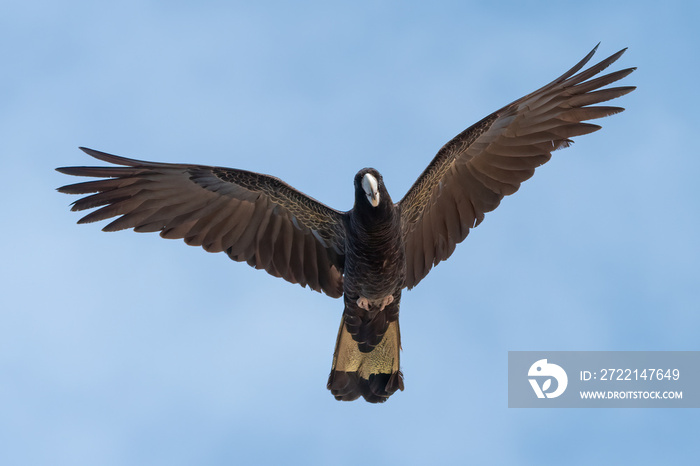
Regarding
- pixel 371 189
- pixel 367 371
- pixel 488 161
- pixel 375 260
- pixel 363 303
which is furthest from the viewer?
pixel 367 371

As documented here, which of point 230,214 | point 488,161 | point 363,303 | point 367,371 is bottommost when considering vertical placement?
point 367,371

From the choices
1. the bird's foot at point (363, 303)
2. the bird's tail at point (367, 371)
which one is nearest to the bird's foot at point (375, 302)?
the bird's foot at point (363, 303)

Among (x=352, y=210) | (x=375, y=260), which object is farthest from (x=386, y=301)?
(x=352, y=210)

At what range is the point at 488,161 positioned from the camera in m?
11.6

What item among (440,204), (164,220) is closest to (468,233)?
(440,204)

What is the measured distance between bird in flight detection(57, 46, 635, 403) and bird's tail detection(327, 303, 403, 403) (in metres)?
0.01

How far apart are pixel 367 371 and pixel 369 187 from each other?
2825 millimetres

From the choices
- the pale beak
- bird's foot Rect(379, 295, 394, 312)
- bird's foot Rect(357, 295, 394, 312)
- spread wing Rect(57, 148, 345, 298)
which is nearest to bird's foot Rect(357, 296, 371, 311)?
bird's foot Rect(357, 295, 394, 312)

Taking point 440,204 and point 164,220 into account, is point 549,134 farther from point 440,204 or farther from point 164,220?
point 164,220

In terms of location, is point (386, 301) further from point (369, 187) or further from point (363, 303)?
point (369, 187)

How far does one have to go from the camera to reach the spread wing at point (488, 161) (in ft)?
36.9

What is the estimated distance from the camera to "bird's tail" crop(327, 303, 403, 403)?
38.8 feet

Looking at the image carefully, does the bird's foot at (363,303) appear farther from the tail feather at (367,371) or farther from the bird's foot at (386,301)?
the tail feather at (367,371)

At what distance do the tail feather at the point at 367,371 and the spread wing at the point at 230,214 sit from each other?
2.71ft
